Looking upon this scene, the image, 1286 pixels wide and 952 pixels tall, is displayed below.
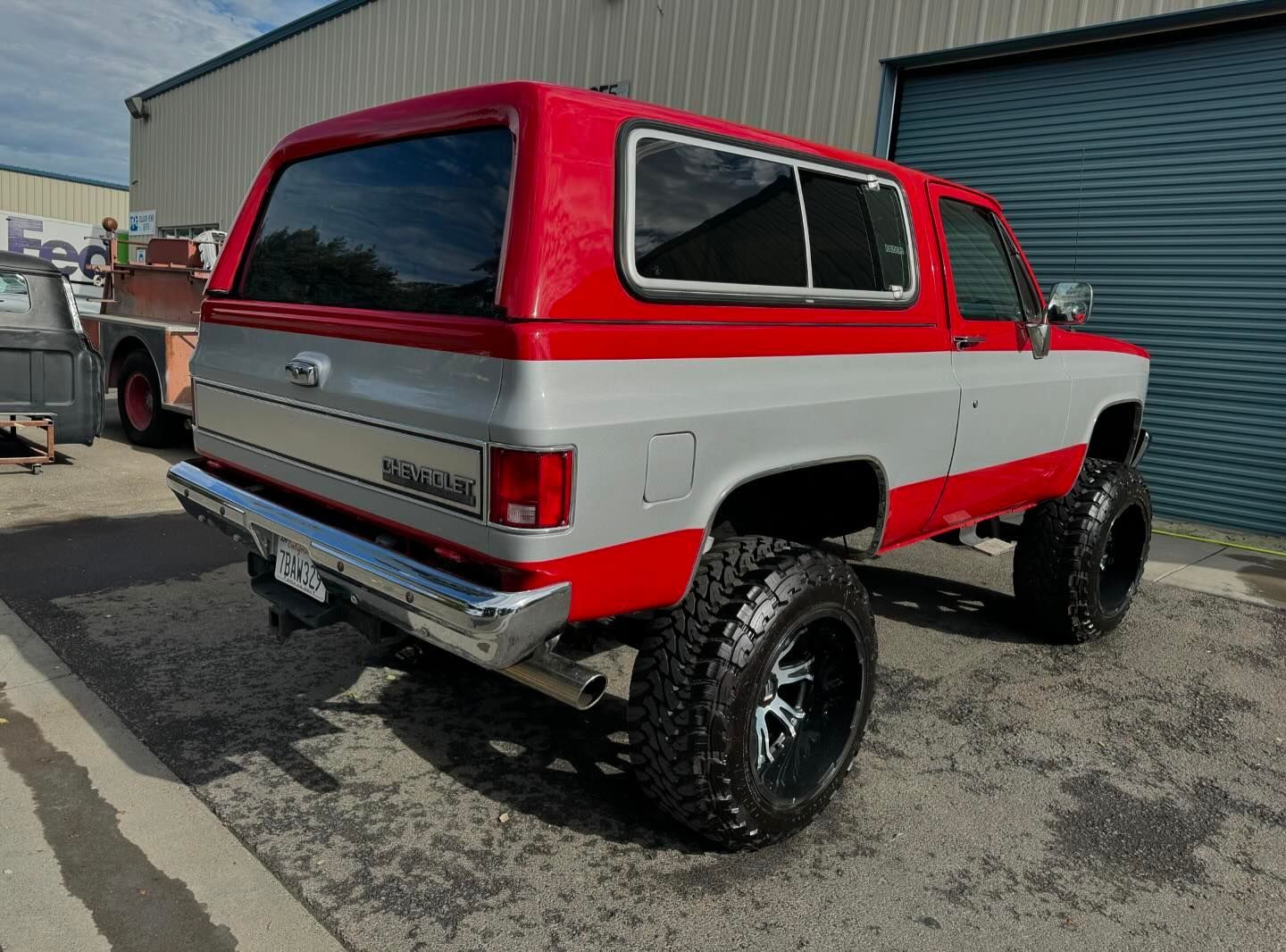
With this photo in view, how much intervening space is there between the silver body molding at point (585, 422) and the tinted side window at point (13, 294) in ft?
16.0

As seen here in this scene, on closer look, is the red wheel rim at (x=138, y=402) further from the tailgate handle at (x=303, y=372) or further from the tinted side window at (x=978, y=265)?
the tinted side window at (x=978, y=265)

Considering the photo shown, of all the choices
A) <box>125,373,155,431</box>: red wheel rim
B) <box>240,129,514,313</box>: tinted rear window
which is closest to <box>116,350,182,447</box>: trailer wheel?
<box>125,373,155,431</box>: red wheel rim

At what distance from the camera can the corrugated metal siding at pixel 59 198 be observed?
103ft

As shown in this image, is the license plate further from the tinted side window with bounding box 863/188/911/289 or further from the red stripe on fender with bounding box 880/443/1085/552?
the tinted side window with bounding box 863/188/911/289

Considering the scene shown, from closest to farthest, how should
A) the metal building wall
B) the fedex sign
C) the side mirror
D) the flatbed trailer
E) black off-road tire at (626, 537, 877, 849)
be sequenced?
black off-road tire at (626, 537, 877, 849), the side mirror, the metal building wall, the flatbed trailer, the fedex sign

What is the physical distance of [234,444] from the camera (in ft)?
10.8

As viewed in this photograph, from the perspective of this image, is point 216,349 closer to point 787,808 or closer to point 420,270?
point 420,270

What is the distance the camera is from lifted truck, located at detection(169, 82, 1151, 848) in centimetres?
228

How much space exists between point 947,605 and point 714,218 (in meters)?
3.36

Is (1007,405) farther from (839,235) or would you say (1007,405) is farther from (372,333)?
(372,333)

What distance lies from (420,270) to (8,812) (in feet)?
6.76

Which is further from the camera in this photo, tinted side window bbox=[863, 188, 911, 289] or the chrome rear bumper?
tinted side window bbox=[863, 188, 911, 289]

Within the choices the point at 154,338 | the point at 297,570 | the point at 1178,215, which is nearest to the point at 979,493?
the point at 297,570

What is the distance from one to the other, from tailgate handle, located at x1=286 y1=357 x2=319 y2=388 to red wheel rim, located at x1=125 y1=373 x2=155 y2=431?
275 inches
